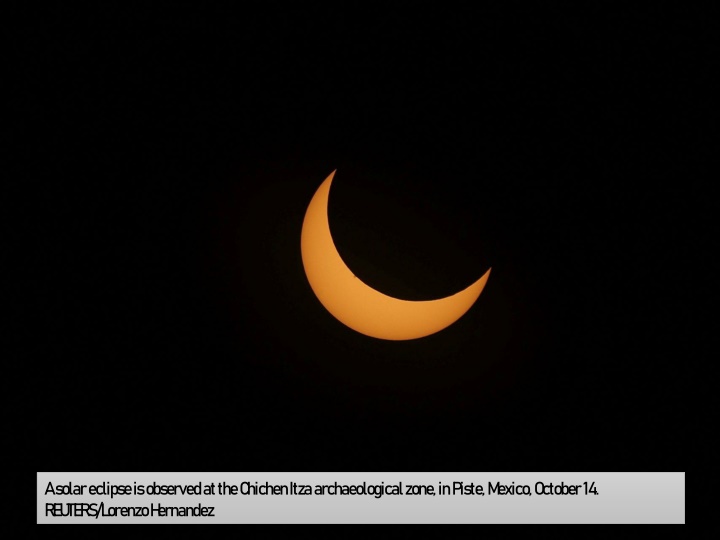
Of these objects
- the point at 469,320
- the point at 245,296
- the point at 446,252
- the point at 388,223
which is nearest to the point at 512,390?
the point at 469,320

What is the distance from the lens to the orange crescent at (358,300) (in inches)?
90.4

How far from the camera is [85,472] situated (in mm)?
2590

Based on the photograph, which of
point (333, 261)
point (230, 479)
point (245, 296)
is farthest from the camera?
point (245, 296)

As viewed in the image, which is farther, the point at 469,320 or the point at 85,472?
the point at 469,320

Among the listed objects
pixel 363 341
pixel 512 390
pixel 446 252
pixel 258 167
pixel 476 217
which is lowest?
pixel 512 390

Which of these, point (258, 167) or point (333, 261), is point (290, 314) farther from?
point (258, 167)

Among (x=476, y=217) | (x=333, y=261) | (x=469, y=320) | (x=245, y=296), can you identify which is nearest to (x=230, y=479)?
(x=245, y=296)

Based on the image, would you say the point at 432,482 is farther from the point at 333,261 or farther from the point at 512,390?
the point at 333,261

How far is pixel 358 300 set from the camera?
2309 mm

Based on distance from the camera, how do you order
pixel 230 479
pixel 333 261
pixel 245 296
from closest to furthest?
pixel 333 261 → pixel 230 479 → pixel 245 296

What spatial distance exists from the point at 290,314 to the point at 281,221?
50 centimetres

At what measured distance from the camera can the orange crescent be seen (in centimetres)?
230

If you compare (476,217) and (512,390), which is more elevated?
(476,217)

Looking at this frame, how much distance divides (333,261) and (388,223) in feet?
1.89
